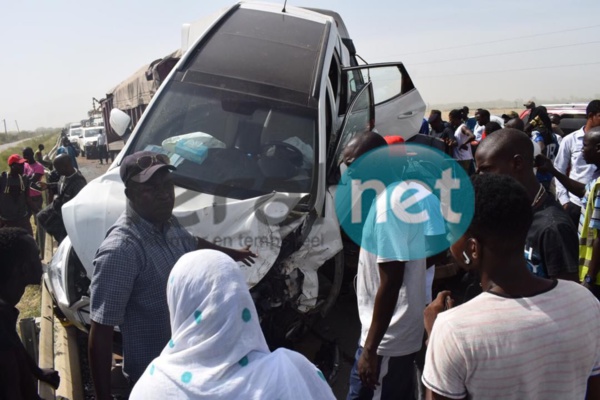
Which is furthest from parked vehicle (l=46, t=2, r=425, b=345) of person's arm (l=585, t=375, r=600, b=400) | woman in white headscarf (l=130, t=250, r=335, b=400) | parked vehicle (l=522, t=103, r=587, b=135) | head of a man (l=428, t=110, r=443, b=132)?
parked vehicle (l=522, t=103, r=587, b=135)

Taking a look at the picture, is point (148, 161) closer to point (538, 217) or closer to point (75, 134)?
point (538, 217)

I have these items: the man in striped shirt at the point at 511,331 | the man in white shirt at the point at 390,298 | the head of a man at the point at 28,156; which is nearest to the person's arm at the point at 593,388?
the man in striped shirt at the point at 511,331

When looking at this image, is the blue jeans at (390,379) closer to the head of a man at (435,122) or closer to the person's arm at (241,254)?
the person's arm at (241,254)

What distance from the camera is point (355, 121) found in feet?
16.7

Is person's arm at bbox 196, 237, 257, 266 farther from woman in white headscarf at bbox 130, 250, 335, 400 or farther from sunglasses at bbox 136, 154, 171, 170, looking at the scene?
woman in white headscarf at bbox 130, 250, 335, 400

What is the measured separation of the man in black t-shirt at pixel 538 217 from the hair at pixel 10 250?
2.32 m

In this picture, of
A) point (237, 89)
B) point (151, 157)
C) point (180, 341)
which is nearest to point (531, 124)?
point (237, 89)

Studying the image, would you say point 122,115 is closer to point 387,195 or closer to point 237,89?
point 237,89

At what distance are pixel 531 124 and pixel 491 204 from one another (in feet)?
23.1

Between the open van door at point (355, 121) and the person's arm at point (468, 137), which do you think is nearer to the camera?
the open van door at point (355, 121)

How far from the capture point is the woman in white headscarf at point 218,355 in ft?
4.58

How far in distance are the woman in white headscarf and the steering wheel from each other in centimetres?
299

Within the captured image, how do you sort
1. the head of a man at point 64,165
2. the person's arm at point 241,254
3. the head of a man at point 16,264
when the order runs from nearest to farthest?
the head of a man at point 16,264 → the person's arm at point 241,254 → the head of a man at point 64,165

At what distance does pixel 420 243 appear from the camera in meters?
2.50
